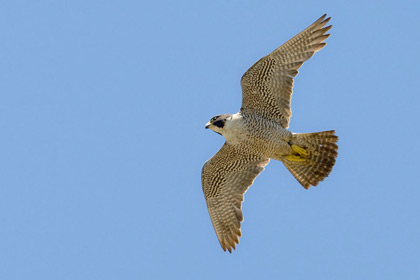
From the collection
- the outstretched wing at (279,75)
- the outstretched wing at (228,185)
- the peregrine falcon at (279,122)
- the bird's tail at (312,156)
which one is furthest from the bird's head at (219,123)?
the bird's tail at (312,156)

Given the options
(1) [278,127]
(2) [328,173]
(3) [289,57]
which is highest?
(3) [289,57]

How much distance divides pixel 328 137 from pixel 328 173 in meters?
0.60

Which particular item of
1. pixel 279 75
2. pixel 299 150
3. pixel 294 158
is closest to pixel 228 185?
pixel 294 158

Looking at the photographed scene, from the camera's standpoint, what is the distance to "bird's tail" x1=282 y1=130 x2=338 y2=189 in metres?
12.0

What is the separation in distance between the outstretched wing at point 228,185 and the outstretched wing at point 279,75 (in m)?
0.95

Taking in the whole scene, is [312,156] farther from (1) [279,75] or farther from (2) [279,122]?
(1) [279,75]

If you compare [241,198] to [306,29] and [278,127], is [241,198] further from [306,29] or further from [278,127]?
[306,29]

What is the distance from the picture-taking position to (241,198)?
1292cm

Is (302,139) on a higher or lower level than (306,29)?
lower

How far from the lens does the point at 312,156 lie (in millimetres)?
12188

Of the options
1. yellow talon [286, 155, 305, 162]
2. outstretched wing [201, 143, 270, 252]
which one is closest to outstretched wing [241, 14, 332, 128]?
yellow talon [286, 155, 305, 162]

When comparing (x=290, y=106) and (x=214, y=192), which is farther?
(x=214, y=192)

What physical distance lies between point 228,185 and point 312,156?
1578 millimetres

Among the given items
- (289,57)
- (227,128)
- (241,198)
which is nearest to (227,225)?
(241,198)
